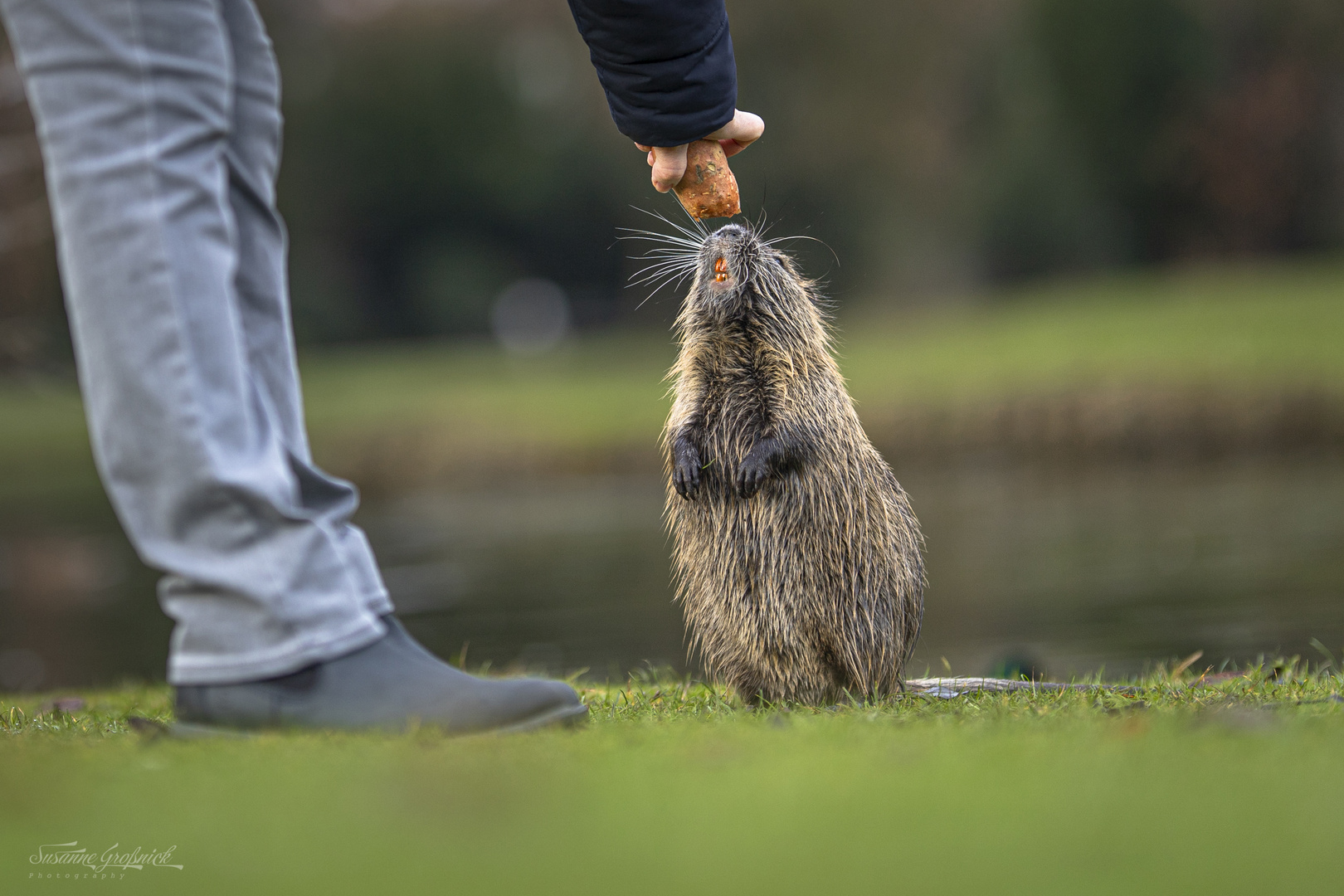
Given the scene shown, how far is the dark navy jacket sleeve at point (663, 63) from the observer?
301 centimetres

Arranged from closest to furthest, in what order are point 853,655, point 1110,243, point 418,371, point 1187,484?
point 853,655
point 1187,484
point 418,371
point 1110,243

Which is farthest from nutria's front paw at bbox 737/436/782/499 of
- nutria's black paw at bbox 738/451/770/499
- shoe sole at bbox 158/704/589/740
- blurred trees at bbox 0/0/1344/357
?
blurred trees at bbox 0/0/1344/357

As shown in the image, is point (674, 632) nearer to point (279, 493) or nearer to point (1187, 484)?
point (279, 493)

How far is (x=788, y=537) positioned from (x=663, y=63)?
1.27 metres

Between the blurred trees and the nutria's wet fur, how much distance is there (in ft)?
58.8

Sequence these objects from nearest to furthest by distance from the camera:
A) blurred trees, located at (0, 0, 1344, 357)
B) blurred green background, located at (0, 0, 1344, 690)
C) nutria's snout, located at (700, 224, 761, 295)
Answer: nutria's snout, located at (700, 224, 761, 295)
blurred green background, located at (0, 0, 1344, 690)
blurred trees, located at (0, 0, 1344, 357)

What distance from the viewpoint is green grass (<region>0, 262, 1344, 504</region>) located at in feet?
51.7

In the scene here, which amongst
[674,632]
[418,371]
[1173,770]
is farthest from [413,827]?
[418,371]

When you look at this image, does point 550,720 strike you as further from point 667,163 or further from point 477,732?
point 667,163

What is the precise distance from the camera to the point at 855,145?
28172mm

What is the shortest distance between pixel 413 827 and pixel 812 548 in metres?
1.93

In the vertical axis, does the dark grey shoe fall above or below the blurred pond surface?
above

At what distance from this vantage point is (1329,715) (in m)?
2.45

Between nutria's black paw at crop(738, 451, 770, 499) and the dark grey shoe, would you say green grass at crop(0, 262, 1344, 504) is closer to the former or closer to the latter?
nutria's black paw at crop(738, 451, 770, 499)
